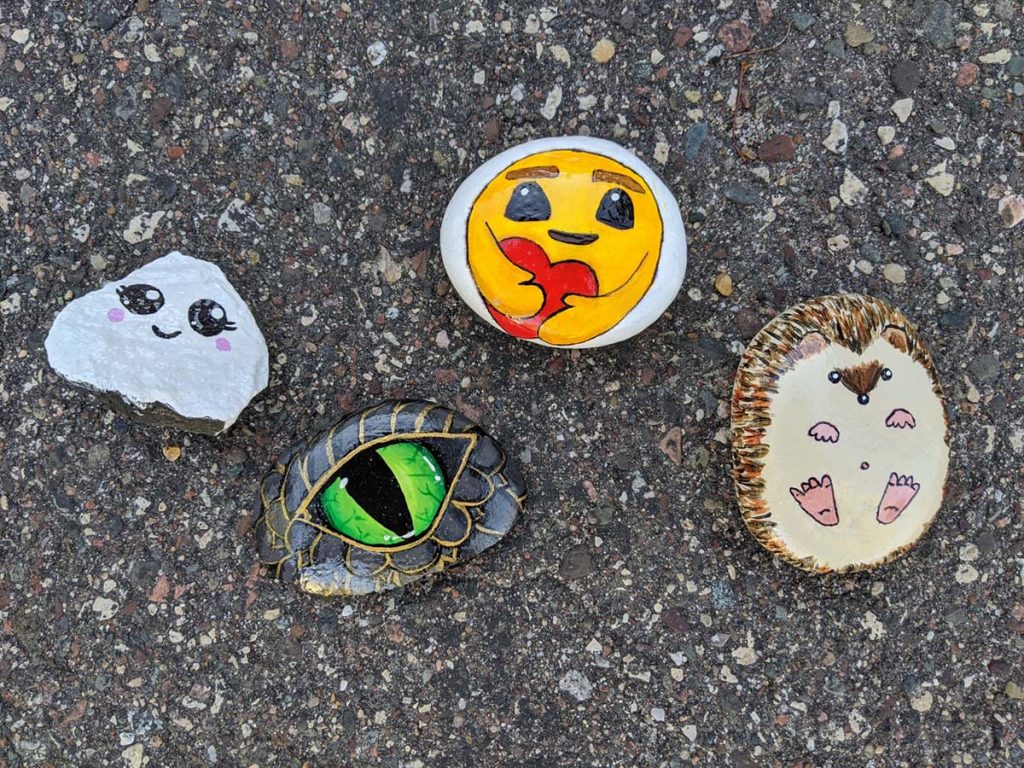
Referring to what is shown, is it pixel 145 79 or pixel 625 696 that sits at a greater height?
pixel 145 79

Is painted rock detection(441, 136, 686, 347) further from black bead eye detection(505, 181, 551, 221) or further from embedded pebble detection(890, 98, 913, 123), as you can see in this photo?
embedded pebble detection(890, 98, 913, 123)

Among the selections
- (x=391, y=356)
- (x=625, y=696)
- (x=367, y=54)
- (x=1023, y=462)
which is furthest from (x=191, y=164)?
(x=1023, y=462)

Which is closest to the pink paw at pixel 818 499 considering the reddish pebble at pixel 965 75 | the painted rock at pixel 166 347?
the reddish pebble at pixel 965 75

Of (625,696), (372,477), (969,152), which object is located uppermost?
(969,152)

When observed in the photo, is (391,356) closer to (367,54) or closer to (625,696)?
(367,54)

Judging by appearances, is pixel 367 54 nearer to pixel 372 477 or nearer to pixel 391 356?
pixel 391 356

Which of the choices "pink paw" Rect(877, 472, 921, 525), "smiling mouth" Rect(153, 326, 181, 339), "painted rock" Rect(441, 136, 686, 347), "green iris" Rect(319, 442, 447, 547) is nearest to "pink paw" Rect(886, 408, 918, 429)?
"pink paw" Rect(877, 472, 921, 525)

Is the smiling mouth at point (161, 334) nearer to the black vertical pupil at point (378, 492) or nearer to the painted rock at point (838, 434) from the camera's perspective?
the black vertical pupil at point (378, 492)

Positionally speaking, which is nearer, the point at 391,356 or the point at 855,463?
the point at 855,463
